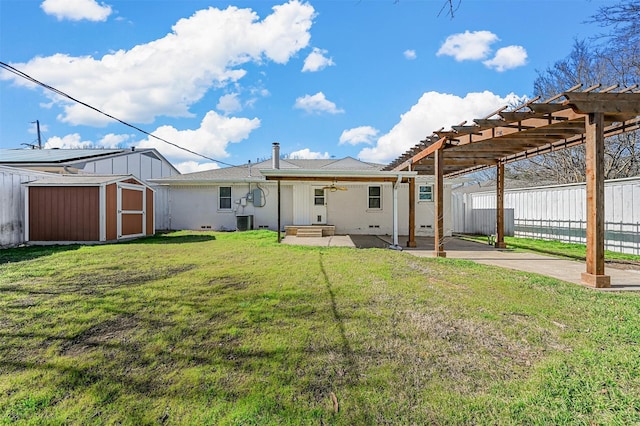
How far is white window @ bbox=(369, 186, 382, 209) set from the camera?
13.3m

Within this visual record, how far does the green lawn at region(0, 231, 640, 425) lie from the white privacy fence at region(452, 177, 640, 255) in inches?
228

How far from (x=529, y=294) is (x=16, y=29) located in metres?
13.2

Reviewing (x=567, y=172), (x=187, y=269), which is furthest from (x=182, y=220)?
(x=567, y=172)

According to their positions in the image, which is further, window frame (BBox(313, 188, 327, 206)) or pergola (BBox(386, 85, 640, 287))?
window frame (BBox(313, 188, 327, 206))

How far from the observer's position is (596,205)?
495 cm

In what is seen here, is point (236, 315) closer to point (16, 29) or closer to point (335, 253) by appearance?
point (335, 253)

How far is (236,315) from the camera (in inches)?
146

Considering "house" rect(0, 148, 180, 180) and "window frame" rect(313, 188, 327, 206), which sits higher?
"house" rect(0, 148, 180, 180)

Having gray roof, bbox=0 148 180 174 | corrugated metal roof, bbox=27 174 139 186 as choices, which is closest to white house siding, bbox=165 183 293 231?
corrugated metal roof, bbox=27 174 139 186

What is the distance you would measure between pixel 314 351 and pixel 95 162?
17.0 metres

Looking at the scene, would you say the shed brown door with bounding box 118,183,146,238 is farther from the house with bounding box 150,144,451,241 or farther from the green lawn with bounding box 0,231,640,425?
the green lawn with bounding box 0,231,640,425

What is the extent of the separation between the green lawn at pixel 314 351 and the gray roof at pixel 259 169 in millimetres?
8342

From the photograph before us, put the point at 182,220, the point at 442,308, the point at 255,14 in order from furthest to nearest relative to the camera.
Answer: the point at 182,220 → the point at 255,14 → the point at 442,308

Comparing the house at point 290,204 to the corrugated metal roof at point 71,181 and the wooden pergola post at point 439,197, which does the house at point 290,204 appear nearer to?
the corrugated metal roof at point 71,181
